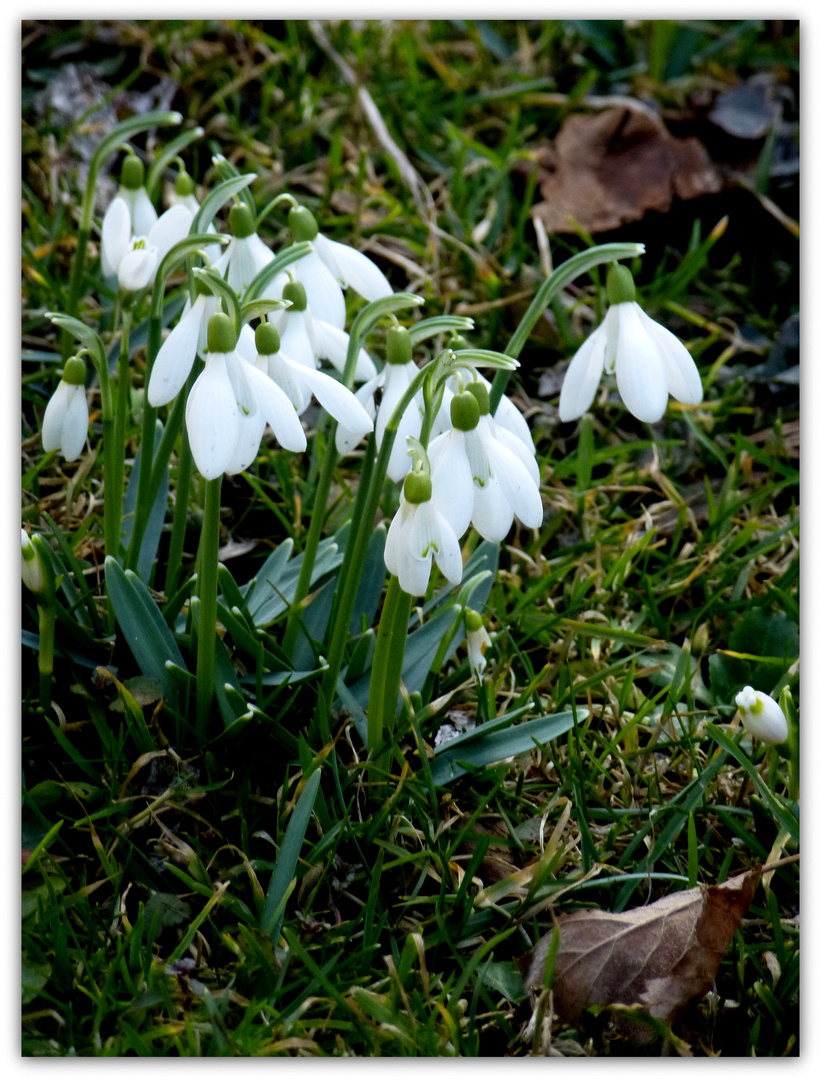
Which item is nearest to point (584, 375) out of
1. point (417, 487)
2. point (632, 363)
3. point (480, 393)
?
point (632, 363)

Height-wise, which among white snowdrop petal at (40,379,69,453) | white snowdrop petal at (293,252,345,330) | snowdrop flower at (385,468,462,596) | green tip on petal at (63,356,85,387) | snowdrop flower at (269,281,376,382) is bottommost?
snowdrop flower at (385,468,462,596)

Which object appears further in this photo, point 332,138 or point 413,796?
point 332,138

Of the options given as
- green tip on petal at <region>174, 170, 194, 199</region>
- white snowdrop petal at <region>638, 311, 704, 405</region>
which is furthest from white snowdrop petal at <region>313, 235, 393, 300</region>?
white snowdrop petal at <region>638, 311, 704, 405</region>

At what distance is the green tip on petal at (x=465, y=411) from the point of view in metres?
1.00

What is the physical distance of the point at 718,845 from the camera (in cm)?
133

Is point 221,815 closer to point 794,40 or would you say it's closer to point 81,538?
point 81,538

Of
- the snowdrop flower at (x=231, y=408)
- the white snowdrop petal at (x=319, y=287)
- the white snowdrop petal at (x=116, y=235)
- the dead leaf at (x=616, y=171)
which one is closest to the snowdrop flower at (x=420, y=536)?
the snowdrop flower at (x=231, y=408)

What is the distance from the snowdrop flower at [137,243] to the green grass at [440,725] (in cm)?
35

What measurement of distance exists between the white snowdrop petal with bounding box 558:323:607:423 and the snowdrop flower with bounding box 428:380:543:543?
0.53 feet

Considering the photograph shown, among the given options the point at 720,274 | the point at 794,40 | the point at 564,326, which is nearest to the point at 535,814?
the point at 564,326

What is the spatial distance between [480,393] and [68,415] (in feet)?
1.60

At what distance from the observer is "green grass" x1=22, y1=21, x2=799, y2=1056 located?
112 centimetres

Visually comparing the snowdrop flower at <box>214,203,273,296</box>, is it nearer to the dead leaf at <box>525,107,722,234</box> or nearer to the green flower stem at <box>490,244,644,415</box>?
the green flower stem at <box>490,244,644,415</box>

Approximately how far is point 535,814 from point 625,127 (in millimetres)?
1619
